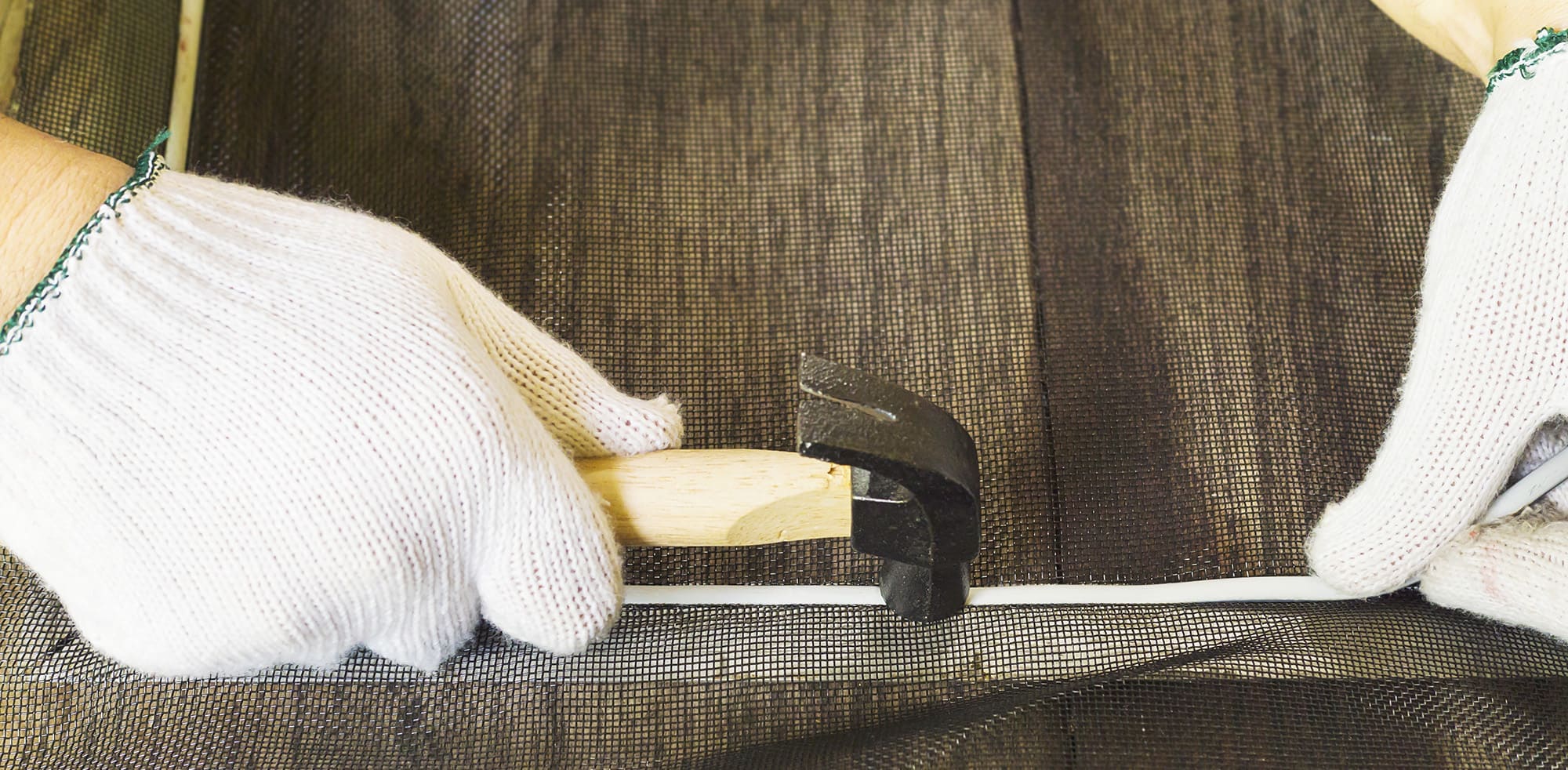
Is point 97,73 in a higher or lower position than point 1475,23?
lower

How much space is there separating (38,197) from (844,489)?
465 mm

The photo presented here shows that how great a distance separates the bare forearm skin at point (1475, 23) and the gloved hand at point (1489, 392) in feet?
0.12

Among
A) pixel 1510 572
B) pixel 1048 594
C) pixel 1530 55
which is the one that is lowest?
pixel 1048 594

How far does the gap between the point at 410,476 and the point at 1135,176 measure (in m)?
0.57

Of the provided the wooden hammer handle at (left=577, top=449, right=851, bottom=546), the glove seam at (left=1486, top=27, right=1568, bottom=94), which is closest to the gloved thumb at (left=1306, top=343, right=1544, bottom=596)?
the glove seam at (left=1486, top=27, right=1568, bottom=94)

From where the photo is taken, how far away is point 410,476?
21.5 inches

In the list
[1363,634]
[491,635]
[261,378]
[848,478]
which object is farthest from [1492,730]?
[261,378]

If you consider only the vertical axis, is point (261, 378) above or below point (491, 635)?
above

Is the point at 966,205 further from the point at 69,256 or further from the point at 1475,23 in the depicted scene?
the point at 69,256

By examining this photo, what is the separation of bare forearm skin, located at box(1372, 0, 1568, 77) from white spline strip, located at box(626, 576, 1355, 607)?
0.35 m

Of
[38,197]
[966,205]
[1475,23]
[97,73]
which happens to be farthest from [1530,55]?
[97,73]

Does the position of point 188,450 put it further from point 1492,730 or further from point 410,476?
point 1492,730

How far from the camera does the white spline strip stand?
2.28 ft

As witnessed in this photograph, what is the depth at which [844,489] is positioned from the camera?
1.93ft
